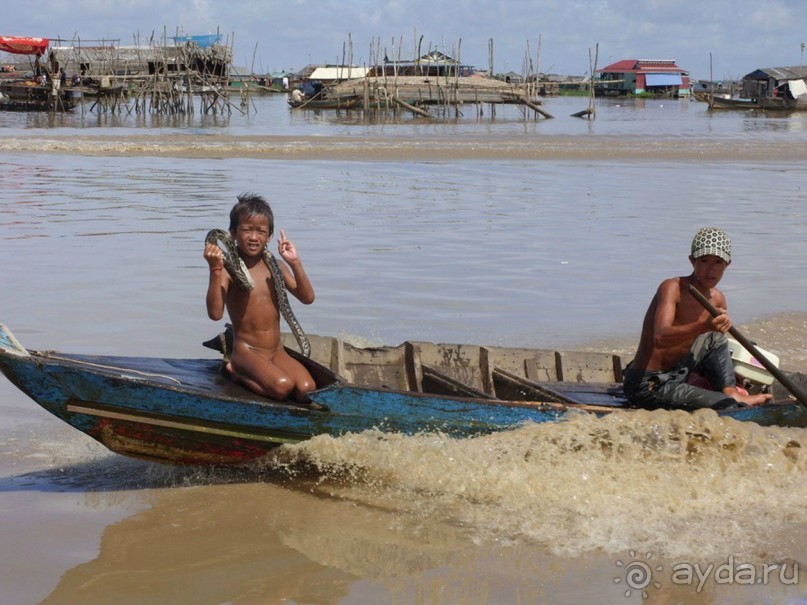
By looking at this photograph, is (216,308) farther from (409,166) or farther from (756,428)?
(409,166)

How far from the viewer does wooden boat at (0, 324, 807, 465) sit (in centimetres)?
436

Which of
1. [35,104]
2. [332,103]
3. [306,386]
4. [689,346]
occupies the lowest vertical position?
[306,386]

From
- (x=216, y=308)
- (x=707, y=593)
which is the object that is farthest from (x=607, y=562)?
(x=216, y=308)

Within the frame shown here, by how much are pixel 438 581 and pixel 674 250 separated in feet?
25.5

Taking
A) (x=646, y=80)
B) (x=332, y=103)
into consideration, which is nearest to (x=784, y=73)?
(x=332, y=103)

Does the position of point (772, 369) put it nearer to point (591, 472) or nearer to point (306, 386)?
point (591, 472)

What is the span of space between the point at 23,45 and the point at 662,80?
53.5 meters

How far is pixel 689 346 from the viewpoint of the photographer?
5.11m

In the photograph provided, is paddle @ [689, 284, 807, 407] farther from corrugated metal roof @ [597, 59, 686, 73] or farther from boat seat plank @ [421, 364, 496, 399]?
corrugated metal roof @ [597, 59, 686, 73]

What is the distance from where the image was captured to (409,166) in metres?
20.9

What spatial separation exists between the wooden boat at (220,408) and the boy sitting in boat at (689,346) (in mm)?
167

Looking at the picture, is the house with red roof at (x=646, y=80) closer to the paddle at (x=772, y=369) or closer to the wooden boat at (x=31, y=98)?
the wooden boat at (x=31, y=98)

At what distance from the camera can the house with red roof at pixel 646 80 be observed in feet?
267

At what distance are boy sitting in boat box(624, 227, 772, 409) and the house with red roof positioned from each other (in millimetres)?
79441
